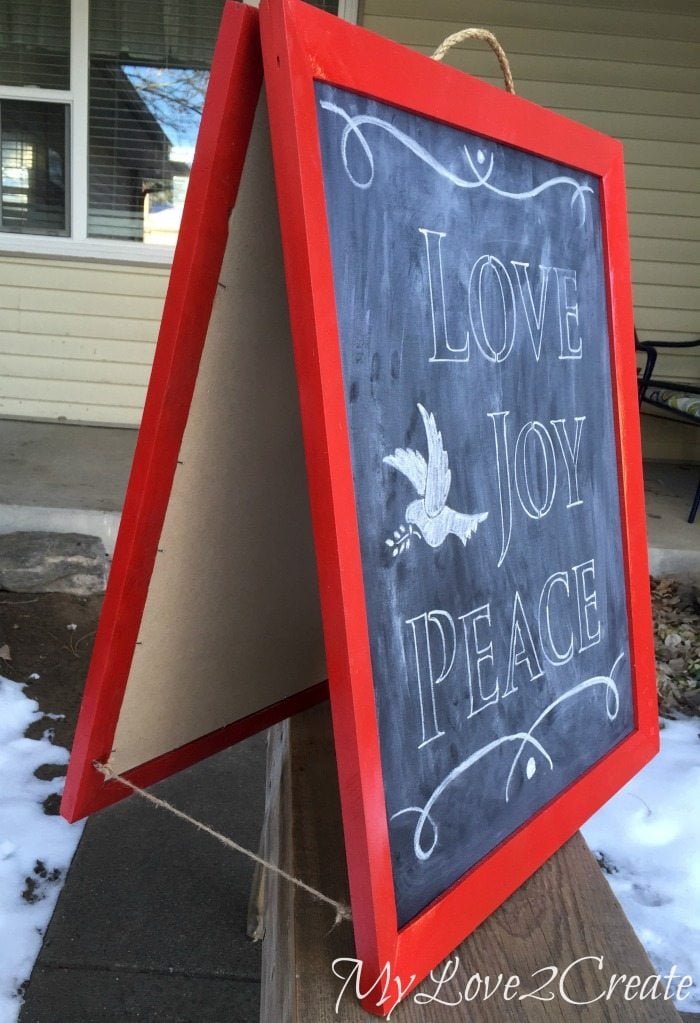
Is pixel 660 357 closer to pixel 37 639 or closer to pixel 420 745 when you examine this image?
pixel 37 639

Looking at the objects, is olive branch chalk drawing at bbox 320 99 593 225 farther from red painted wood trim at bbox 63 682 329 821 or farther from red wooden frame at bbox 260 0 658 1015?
red painted wood trim at bbox 63 682 329 821

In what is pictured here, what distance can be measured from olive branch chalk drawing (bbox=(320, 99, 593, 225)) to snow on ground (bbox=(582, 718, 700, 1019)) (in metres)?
1.39

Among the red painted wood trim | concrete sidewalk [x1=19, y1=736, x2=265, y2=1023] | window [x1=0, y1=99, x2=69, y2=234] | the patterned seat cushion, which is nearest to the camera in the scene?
the red painted wood trim

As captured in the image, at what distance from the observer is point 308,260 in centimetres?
75

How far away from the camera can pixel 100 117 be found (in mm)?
4410

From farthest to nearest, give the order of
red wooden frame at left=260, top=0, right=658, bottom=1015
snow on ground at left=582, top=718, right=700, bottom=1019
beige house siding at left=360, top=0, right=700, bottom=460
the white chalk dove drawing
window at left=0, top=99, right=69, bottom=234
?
1. window at left=0, top=99, right=69, bottom=234
2. beige house siding at left=360, top=0, right=700, bottom=460
3. snow on ground at left=582, top=718, right=700, bottom=1019
4. the white chalk dove drawing
5. red wooden frame at left=260, top=0, right=658, bottom=1015

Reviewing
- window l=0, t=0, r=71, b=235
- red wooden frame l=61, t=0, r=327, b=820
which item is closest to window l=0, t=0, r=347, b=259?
window l=0, t=0, r=71, b=235

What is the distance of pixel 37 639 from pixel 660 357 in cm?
365

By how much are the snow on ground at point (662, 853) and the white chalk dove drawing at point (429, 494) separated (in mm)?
1174

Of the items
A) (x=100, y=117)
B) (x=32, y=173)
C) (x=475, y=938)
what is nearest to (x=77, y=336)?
(x=32, y=173)

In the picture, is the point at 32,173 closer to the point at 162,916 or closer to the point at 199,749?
the point at 162,916

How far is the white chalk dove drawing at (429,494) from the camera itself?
854 millimetres

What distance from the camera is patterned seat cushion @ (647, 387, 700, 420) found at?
393 cm

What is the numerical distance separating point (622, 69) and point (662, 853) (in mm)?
3979
